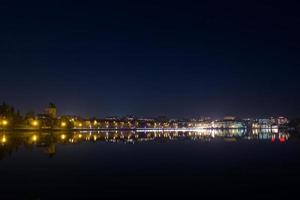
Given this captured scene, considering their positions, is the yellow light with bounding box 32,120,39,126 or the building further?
the building

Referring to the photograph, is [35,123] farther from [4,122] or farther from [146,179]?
[146,179]

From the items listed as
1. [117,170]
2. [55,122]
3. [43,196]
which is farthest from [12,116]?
[43,196]

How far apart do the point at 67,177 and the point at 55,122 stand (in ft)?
472

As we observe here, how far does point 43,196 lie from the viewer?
1939cm

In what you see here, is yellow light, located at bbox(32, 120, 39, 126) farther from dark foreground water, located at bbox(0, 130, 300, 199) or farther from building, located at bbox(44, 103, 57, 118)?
dark foreground water, located at bbox(0, 130, 300, 199)

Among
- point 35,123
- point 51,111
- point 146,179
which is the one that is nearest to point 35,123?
point 35,123

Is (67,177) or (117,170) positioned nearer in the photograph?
(67,177)

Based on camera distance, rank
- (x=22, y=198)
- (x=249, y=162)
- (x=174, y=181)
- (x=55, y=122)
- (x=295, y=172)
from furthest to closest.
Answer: (x=55, y=122), (x=249, y=162), (x=295, y=172), (x=174, y=181), (x=22, y=198)

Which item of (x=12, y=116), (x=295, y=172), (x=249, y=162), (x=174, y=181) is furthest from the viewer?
(x=12, y=116)

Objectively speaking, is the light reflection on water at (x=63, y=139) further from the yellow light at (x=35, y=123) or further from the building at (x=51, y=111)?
the building at (x=51, y=111)

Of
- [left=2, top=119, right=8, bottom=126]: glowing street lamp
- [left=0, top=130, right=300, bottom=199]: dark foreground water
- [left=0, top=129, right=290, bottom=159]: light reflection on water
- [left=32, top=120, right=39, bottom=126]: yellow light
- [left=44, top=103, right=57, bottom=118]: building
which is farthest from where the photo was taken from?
[left=44, top=103, right=57, bottom=118]: building

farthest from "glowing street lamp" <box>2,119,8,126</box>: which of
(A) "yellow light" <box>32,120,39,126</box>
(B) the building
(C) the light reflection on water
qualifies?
(B) the building

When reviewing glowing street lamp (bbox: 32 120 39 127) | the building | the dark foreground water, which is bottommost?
the dark foreground water

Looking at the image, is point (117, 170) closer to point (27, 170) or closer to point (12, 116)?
point (27, 170)
